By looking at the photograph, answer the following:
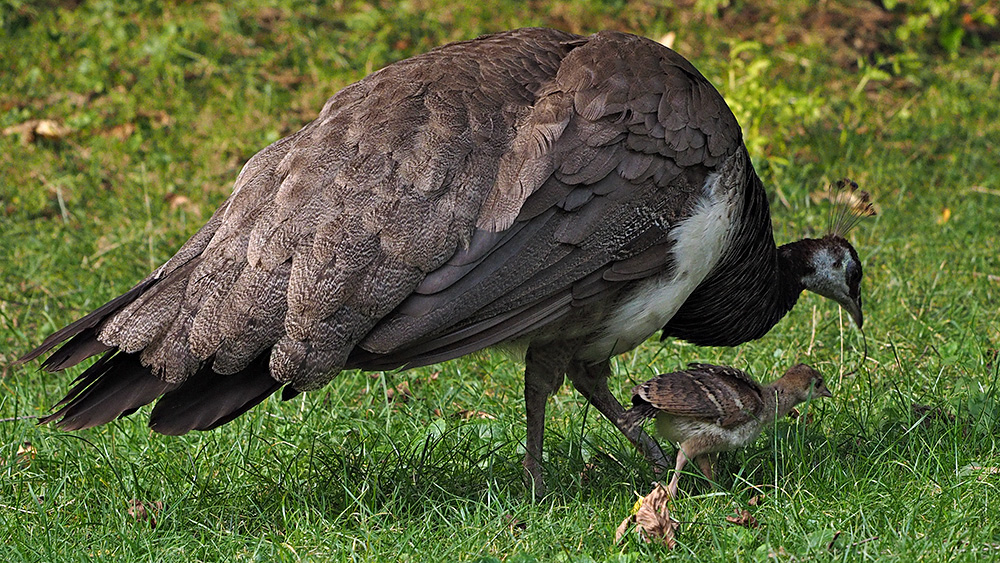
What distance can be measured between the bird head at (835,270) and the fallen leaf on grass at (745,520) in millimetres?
1361

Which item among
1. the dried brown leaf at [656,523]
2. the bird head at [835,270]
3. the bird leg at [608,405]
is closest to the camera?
the dried brown leaf at [656,523]

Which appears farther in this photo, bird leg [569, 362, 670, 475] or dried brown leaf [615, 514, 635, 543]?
bird leg [569, 362, 670, 475]

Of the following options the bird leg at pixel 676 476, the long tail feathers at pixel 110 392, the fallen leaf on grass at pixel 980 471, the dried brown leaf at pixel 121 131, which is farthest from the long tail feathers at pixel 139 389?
the dried brown leaf at pixel 121 131

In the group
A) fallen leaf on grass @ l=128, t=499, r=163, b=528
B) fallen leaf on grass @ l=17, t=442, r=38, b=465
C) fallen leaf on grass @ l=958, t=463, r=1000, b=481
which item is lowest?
fallen leaf on grass @ l=958, t=463, r=1000, b=481

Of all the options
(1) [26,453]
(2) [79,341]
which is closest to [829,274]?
(2) [79,341]

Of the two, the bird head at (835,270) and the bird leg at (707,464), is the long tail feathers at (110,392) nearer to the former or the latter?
the bird leg at (707,464)

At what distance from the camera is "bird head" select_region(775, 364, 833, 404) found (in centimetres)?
383

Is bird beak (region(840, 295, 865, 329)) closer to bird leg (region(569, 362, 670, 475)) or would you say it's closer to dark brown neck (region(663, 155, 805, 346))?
dark brown neck (region(663, 155, 805, 346))

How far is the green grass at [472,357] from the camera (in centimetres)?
342

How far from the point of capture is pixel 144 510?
3.72 meters

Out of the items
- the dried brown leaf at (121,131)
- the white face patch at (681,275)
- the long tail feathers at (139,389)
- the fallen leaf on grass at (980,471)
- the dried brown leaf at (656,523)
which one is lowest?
the fallen leaf on grass at (980,471)

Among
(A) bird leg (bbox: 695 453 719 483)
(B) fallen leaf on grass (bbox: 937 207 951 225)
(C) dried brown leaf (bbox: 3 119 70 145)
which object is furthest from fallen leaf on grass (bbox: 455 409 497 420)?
(C) dried brown leaf (bbox: 3 119 70 145)

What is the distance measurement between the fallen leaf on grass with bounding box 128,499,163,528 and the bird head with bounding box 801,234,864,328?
2515mm

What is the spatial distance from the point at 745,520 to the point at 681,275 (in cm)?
79
